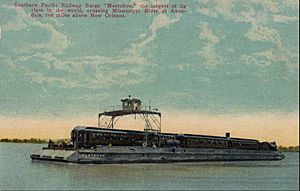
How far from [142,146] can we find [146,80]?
1.40 metres

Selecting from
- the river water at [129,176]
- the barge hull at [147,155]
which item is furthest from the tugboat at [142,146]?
the river water at [129,176]

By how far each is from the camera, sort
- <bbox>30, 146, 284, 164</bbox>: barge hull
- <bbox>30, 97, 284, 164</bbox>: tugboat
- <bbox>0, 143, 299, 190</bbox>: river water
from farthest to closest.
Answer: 1. <bbox>30, 146, 284, 164</bbox>: barge hull
2. <bbox>30, 97, 284, 164</bbox>: tugboat
3. <bbox>0, 143, 299, 190</bbox>: river water

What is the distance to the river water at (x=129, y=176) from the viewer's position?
553 centimetres

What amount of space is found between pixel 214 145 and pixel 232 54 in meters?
1.61

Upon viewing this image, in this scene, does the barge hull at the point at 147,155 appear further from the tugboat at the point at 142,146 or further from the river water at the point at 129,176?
the river water at the point at 129,176

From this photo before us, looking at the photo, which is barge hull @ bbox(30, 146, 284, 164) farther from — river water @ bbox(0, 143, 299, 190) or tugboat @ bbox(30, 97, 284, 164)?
river water @ bbox(0, 143, 299, 190)

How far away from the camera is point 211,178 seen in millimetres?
6008

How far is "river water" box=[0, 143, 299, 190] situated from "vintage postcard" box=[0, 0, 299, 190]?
0.02 m

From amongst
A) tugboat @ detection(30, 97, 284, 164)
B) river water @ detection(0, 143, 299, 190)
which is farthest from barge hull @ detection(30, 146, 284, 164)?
river water @ detection(0, 143, 299, 190)

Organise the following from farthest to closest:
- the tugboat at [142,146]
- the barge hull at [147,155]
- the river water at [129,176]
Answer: the barge hull at [147,155] < the tugboat at [142,146] < the river water at [129,176]

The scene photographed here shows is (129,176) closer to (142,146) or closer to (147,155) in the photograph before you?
(142,146)

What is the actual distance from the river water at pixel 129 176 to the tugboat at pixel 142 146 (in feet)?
0.59

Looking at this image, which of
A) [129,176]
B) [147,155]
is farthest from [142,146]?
[129,176]

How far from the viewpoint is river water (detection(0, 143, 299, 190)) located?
553 cm
